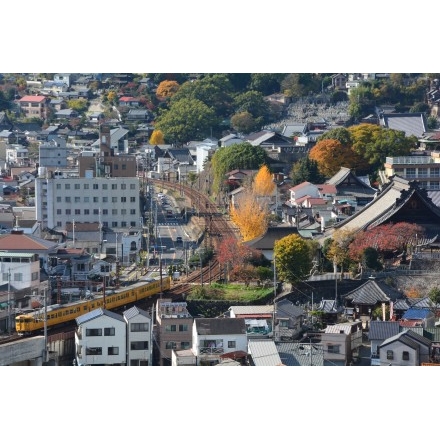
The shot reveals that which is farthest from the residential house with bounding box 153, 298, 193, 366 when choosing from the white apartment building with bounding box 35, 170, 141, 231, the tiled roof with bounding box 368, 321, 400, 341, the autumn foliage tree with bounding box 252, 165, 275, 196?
the autumn foliage tree with bounding box 252, 165, 275, 196

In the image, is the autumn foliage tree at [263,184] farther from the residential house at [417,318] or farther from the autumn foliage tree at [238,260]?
the residential house at [417,318]

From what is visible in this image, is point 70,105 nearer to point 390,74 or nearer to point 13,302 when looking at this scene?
point 390,74

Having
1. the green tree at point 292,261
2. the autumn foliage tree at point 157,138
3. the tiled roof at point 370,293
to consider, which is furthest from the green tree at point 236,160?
the tiled roof at point 370,293

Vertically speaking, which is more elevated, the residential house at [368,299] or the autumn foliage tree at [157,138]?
the autumn foliage tree at [157,138]

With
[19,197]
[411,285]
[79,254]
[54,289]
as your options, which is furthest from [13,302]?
[19,197]

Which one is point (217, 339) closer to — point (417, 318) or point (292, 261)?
point (417, 318)

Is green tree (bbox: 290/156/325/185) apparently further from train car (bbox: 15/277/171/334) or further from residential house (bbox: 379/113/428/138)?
train car (bbox: 15/277/171/334)
